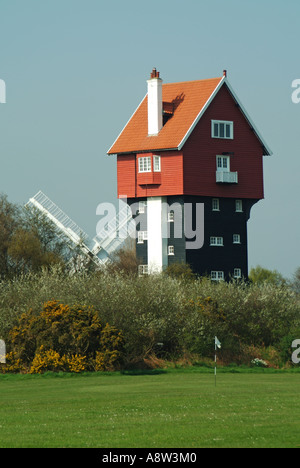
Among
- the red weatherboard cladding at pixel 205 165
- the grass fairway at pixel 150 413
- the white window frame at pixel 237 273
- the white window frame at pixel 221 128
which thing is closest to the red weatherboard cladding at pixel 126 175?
the red weatherboard cladding at pixel 205 165

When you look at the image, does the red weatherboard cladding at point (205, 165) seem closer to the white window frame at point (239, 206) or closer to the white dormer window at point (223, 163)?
the white dormer window at point (223, 163)

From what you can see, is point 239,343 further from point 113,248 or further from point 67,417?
point 113,248

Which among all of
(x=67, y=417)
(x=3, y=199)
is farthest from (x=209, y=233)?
(x=67, y=417)

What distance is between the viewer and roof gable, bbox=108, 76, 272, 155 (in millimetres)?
73750

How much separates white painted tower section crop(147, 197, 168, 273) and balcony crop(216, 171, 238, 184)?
4.59 metres

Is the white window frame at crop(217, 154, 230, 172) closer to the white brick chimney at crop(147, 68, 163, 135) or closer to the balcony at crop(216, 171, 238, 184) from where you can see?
the balcony at crop(216, 171, 238, 184)

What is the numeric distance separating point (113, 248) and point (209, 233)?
486 inches

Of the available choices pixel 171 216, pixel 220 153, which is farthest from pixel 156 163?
pixel 220 153

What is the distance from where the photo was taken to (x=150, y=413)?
944 inches

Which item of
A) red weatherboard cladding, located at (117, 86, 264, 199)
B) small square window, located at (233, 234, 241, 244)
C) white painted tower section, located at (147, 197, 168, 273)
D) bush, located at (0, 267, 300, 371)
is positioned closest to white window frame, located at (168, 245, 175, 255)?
white painted tower section, located at (147, 197, 168, 273)

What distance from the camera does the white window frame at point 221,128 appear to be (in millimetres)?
75312

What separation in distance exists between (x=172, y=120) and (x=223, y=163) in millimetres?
5219

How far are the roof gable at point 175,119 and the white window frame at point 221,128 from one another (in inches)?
67.9

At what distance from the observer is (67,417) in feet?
76.8
